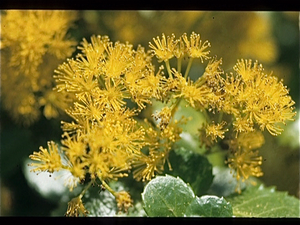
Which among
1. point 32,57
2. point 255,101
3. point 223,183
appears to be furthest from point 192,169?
point 32,57

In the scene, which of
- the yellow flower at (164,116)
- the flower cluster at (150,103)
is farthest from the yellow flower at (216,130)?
the yellow flower at (164,116)

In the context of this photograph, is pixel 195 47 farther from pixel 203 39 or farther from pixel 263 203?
pixel 263 203

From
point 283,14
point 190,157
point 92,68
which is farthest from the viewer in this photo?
point 283,14

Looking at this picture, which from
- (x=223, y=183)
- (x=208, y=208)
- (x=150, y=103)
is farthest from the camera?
(x=223, y=183)

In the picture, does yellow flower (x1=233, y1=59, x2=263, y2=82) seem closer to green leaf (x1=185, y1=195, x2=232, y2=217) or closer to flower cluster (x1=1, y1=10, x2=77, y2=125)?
green leaf (x1=185, y1=195, x2=232, y2=217)

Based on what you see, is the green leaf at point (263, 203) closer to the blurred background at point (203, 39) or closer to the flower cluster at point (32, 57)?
the blurred background at point (203, 39)
